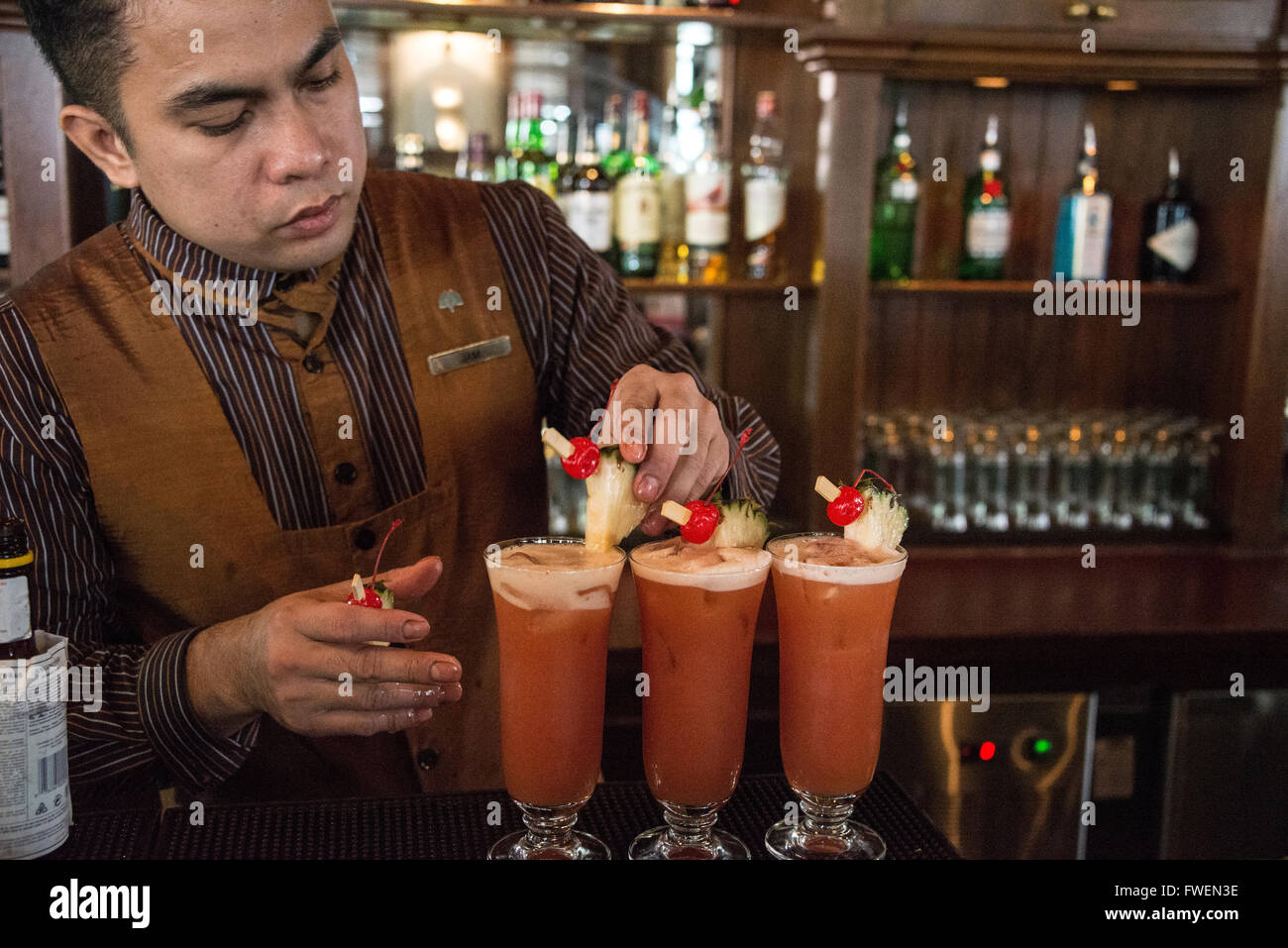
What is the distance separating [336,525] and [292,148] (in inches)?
18.7

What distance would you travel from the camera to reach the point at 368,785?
1.51m

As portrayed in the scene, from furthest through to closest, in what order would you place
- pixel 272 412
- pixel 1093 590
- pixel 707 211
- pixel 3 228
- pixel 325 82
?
1. pixel 707 211
2. pixel 1093 590
3. pixel 3 228
4. pixel 272 412
5. pixel 325 82

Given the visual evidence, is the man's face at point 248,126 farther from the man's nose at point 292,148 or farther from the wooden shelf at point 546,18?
the wooden shelf at point 546,18

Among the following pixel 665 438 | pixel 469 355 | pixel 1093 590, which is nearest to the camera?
pixel 665 438

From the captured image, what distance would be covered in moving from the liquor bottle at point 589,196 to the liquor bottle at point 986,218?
856mm

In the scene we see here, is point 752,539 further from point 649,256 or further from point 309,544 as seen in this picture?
point 649,256

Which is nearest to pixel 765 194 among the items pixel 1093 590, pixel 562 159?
pixel 562 159

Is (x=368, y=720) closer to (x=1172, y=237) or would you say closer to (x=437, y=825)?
(x=437, y=825)

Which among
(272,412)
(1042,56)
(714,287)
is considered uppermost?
(1042,56)

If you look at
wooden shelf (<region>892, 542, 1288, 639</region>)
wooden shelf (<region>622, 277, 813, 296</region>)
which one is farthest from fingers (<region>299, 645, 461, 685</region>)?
wooden shelf (<region>622, 277, 813, 296</region>)

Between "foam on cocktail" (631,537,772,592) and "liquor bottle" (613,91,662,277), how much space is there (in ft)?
5.22

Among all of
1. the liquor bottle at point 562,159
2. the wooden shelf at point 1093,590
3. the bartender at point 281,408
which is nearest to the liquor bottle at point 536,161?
the liquor bottle at point 562,159

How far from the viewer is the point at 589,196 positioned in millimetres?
2512

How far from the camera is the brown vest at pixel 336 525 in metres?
1.36
